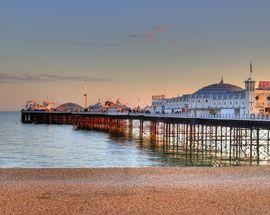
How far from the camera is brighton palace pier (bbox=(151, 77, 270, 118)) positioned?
76562 millimetres

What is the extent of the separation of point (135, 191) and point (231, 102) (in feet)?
248

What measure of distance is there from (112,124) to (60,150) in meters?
54.5

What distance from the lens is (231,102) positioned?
9331cm

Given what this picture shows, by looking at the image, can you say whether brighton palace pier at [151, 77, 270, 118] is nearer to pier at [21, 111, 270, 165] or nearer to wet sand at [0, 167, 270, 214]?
pier at [21, 111, 270, 165]

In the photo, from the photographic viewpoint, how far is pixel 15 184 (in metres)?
21.2

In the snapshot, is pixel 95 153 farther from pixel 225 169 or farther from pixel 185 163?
pixel 225 169

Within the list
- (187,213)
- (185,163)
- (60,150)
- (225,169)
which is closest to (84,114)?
(60,150)

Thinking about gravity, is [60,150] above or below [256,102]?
below

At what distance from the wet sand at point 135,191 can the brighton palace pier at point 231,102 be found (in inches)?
1167

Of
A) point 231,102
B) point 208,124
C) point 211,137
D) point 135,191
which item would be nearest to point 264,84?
point 231,102

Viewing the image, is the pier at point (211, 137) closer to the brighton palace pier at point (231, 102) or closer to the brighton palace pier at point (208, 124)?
the brighton palace pier at point (208, 124)

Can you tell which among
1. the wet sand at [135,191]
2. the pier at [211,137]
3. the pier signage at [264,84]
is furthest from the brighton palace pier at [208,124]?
the wet sand at [135,191]

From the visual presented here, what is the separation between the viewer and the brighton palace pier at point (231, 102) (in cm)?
7656

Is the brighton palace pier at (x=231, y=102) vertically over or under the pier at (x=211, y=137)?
over
